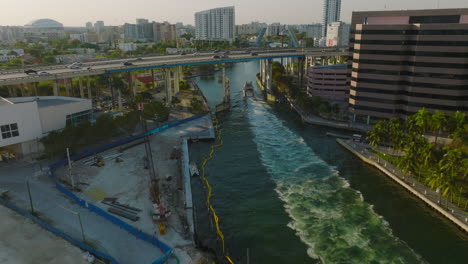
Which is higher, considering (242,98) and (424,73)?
(424,73)

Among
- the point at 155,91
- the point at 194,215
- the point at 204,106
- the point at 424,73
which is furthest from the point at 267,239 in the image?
the point at 155,91

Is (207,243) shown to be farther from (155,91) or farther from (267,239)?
(155,91)

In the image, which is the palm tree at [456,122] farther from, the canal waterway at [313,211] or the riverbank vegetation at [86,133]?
the riverbank vegetation at [86,133]

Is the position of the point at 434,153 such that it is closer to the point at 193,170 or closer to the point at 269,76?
the point at 193,170

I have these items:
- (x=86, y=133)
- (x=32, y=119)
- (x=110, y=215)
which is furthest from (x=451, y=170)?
(x=32, y=119)

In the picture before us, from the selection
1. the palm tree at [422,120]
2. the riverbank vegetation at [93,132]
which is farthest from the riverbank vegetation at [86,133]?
the palm tree at [422,120]

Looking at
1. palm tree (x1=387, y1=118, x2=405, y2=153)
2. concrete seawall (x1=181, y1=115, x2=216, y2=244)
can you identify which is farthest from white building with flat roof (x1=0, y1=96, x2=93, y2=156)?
palm tree (x1=387, y1=118, x2=405, y2=153)

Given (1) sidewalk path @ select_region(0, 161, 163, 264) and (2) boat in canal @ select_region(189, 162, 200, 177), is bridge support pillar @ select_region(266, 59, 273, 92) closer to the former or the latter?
(2) boat in canal @ select_region(189, 162, 200, 177)
